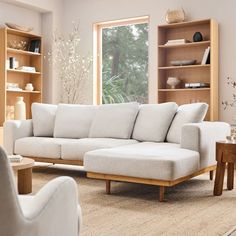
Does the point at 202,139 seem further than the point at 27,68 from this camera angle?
No

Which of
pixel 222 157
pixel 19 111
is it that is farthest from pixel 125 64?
pixel 222 157

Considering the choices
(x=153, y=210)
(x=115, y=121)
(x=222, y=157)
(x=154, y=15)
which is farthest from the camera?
(x=154, y=15)

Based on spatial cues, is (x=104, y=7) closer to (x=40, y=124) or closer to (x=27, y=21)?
(x=27, y=21)

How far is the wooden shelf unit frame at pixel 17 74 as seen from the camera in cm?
Answer: 636

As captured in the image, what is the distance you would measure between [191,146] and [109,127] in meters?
1.28

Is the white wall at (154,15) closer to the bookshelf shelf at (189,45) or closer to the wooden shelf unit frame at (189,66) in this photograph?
the wooden shelf unit frame at (189,66)

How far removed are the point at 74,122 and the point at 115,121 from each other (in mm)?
589

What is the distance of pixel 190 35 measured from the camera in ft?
19.8

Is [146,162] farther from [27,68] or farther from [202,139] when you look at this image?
[27,68]

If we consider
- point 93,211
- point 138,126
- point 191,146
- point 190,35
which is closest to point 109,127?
point 138,126

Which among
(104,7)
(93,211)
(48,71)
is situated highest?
(104,7)

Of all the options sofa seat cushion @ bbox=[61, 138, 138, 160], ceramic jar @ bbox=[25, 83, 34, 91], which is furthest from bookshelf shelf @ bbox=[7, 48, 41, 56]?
sofa seat cushion @ bbox=[61, 138, 138, 160]

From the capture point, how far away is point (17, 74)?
6.90 meters

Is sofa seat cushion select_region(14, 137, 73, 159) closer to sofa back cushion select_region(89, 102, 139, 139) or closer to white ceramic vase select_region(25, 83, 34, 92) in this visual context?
sofa back cushion select_region(89, 102, 139, 139)
